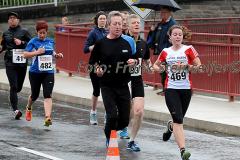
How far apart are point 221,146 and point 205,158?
1.19 meters

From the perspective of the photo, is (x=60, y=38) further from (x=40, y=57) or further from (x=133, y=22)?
(x=133, y=22)

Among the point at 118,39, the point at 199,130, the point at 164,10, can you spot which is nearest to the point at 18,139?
the point at 118,39

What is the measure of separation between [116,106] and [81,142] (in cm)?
154

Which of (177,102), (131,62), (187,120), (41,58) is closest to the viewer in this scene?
(131,62)

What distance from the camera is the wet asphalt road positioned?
10.8m

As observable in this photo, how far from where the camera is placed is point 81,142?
471 inches

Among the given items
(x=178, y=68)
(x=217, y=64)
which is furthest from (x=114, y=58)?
(x=217, y=64)

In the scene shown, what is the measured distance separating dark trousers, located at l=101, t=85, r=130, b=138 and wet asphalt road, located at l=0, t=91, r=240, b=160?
0.47 metres

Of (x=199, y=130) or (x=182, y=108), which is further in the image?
(x=199, y=130)

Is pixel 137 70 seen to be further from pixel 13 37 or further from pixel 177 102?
pixel 13 37

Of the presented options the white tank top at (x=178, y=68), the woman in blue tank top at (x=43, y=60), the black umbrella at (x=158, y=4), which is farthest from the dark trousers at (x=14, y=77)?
the white tank top at (x=178, y=68)

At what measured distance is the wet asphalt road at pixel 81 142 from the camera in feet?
35.4

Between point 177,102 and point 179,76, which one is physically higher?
point 179,76

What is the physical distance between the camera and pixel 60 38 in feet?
74.2
